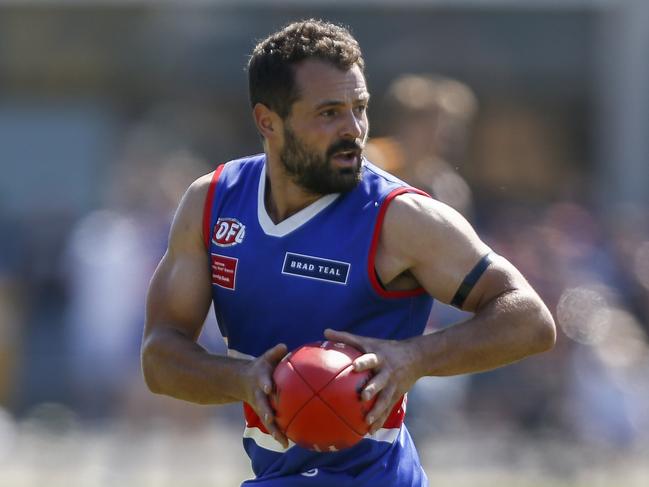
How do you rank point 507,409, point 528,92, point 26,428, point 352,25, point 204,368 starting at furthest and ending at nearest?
point 528,92 < point 352,25 < point 26,428 < point 507,409 < point 204,368

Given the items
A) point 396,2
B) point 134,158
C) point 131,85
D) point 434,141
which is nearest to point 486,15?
point 396,2

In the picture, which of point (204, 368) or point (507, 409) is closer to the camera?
point (204, 368)

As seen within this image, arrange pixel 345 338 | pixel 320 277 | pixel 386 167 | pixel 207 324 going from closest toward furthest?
pixel 345 338 → pixel 320 277 → pixel 386 167 → pixel 207 324

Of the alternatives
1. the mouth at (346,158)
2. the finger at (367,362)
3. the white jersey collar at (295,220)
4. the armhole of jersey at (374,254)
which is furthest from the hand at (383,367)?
the mouth at (346,158)

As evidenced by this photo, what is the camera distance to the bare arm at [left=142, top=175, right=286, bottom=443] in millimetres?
5441

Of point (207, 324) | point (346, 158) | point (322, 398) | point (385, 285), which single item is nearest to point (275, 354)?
point (322, 398)

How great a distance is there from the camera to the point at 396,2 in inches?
776

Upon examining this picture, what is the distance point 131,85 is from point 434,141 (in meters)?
12.2

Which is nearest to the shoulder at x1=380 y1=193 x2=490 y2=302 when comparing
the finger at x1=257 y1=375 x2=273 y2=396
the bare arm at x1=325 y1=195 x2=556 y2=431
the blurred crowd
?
the bare arm at x1=325 y1=195 x2=556 y2=431

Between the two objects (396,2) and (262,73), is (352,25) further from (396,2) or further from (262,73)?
(262,73)

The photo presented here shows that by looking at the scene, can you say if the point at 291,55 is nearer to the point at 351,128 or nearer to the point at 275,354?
the point at 351,128

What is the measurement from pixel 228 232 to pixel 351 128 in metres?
0.64

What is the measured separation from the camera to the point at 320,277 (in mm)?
5387

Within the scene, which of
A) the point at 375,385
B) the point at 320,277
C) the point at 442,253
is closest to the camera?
the point at 375,385
